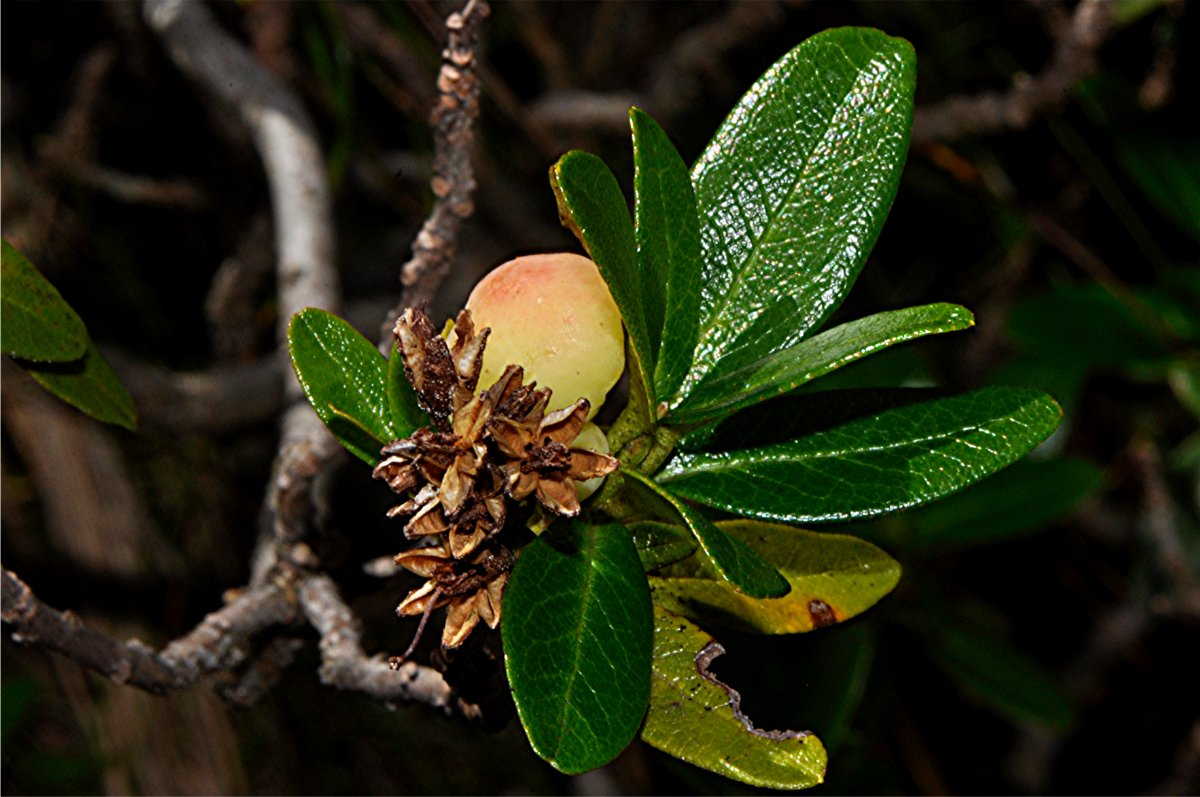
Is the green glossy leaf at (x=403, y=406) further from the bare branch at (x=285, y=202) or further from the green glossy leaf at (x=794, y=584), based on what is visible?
the bare branch at (x=285, y=202)

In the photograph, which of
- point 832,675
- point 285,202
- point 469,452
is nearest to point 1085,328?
point 832,675

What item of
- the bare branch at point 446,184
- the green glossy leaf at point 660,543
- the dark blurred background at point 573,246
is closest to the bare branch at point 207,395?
the dark blurred background at point 573,246

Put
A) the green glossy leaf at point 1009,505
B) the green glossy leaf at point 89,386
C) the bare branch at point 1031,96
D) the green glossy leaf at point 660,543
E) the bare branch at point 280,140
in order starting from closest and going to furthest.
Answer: the green glossy leaf at point 660,543
the green glossy leaf at point 89,386
the bare branch at point 280,140
the bare branch at point 1031,96
the green glossy leaf at point 1009,505

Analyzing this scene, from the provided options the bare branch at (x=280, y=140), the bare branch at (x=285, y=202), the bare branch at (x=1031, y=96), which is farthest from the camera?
the bare branch at (x=1031, y=96)

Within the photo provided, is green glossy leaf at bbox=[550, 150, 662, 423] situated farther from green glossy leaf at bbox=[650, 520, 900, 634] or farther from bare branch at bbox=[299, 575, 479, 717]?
bare branch at bbox=[299, 575, 479, 717]

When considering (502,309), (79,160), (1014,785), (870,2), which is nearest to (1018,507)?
(1014,785)

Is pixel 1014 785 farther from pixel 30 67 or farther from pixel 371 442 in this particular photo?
pixel 30 67

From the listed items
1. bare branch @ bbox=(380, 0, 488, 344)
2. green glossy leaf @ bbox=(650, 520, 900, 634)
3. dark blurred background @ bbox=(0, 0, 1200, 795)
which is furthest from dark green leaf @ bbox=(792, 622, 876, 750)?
bare branch @ bbox=(380, 0, 488, 344)
